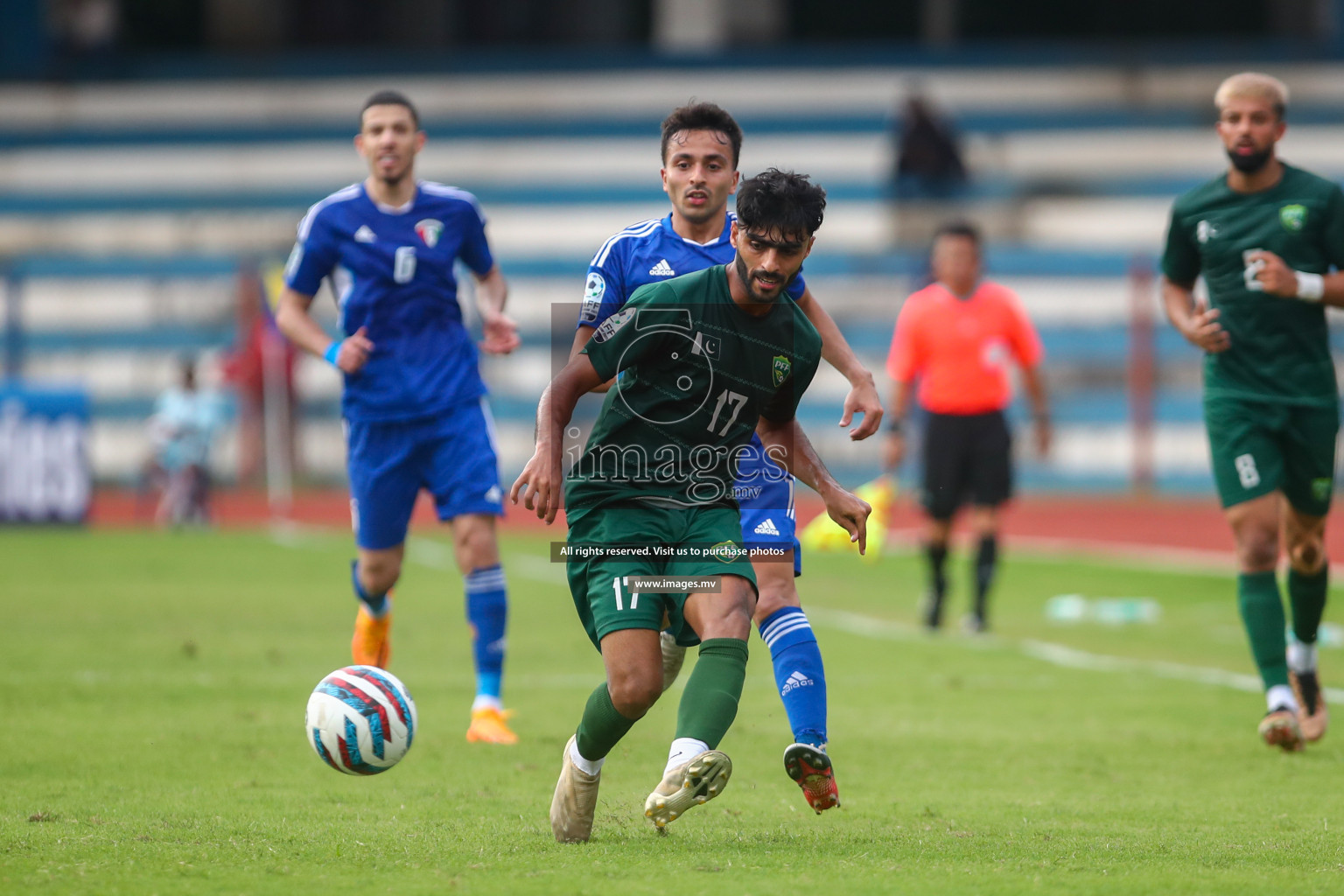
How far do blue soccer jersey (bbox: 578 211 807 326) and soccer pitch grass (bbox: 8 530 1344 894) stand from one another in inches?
67.5

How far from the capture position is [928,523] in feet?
38.3

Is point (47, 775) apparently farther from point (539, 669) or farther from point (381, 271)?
point (539, 669)

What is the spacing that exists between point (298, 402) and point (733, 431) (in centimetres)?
1833

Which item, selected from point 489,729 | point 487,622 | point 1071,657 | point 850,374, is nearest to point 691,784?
point 850,374

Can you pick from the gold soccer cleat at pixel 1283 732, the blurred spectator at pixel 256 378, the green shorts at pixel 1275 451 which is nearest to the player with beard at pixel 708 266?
the gold soccer cleat at pixel 1283 732

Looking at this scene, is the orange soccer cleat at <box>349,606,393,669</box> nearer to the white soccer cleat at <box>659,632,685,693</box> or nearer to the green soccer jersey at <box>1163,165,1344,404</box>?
the white soccer cleat at <box>659,632,685,693</box>

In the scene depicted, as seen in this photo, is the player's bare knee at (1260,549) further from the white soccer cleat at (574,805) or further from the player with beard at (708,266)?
the white soccer cleat at (574,805)

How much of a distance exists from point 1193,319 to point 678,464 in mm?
3254

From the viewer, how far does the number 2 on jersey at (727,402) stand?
5359 mm

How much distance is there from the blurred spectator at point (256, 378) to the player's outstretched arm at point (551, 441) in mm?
17844

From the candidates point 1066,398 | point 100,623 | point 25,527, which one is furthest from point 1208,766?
point 1066,398

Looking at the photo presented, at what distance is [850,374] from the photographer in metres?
5.68

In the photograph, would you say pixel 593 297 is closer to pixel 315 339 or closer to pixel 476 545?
pixel 476 545

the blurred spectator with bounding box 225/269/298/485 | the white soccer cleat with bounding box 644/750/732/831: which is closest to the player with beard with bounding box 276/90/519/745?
the white soccer cleat with bounding box 644/750/732/831
